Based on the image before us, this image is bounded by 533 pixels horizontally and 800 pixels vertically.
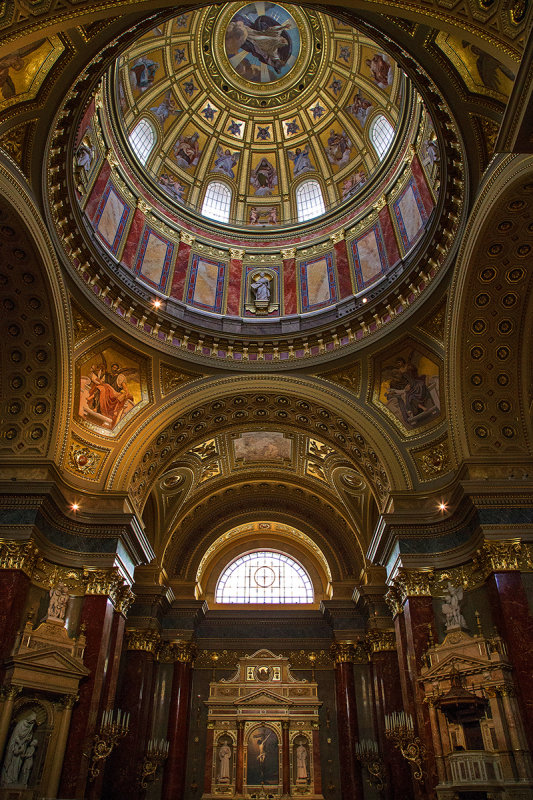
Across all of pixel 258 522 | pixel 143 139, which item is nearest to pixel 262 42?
pixel 143 139

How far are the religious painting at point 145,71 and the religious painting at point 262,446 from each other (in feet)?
42.8

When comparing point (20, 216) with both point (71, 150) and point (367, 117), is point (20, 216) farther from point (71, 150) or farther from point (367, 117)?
point (367, 117)

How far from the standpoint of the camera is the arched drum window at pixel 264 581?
88.0 ft

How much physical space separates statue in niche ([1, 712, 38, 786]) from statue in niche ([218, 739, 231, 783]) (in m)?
10.5

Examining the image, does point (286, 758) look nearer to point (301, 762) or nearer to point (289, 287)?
point (301, 762)

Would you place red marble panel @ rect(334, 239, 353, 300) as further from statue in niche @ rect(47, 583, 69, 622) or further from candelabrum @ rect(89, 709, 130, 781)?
candelabrum @ rect(89, 709, 130, 781)

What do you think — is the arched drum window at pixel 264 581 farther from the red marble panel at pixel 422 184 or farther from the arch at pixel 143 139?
the arch at pixel 143 139

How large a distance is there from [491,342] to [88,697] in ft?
47.0

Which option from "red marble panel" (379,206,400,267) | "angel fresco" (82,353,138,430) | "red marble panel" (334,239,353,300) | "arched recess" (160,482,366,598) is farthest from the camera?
"arched recess" (160,482,366,598)

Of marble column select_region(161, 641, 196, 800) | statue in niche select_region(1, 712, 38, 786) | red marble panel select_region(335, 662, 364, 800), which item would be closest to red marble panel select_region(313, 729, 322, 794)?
red marble panel select_region(335, 662, 364, 800)

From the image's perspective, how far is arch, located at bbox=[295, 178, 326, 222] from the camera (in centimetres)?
2334

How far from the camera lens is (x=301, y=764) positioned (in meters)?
21.7

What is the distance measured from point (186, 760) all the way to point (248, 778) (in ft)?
8.06

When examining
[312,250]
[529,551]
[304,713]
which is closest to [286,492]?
[304,713]
